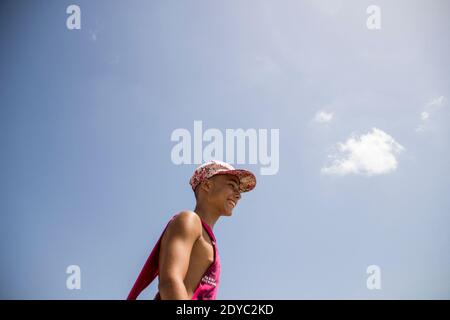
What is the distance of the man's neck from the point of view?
11.3 feet

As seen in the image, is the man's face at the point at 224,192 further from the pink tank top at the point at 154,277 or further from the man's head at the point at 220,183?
the pink tank top at the point at 154,277

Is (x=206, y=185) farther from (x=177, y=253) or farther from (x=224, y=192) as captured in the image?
(x=177, y=253)

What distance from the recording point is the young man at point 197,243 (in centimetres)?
272

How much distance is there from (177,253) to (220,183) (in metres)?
0.87

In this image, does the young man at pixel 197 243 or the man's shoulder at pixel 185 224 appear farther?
the man's shoulder at pixel 185 224

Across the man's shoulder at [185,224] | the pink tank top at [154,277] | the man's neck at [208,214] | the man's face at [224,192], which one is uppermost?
the man's face at [224,192]

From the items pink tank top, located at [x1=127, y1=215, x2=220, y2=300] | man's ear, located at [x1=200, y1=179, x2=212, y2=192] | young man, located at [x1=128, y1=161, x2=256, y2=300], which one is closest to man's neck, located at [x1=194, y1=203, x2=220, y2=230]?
young man, located at [x1=128, y1=161, x2=256, y2=300]

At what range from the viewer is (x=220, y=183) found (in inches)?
139

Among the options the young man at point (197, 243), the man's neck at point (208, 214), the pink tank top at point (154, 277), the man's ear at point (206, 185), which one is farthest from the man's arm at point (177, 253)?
the man's ear at point (206, 185)
